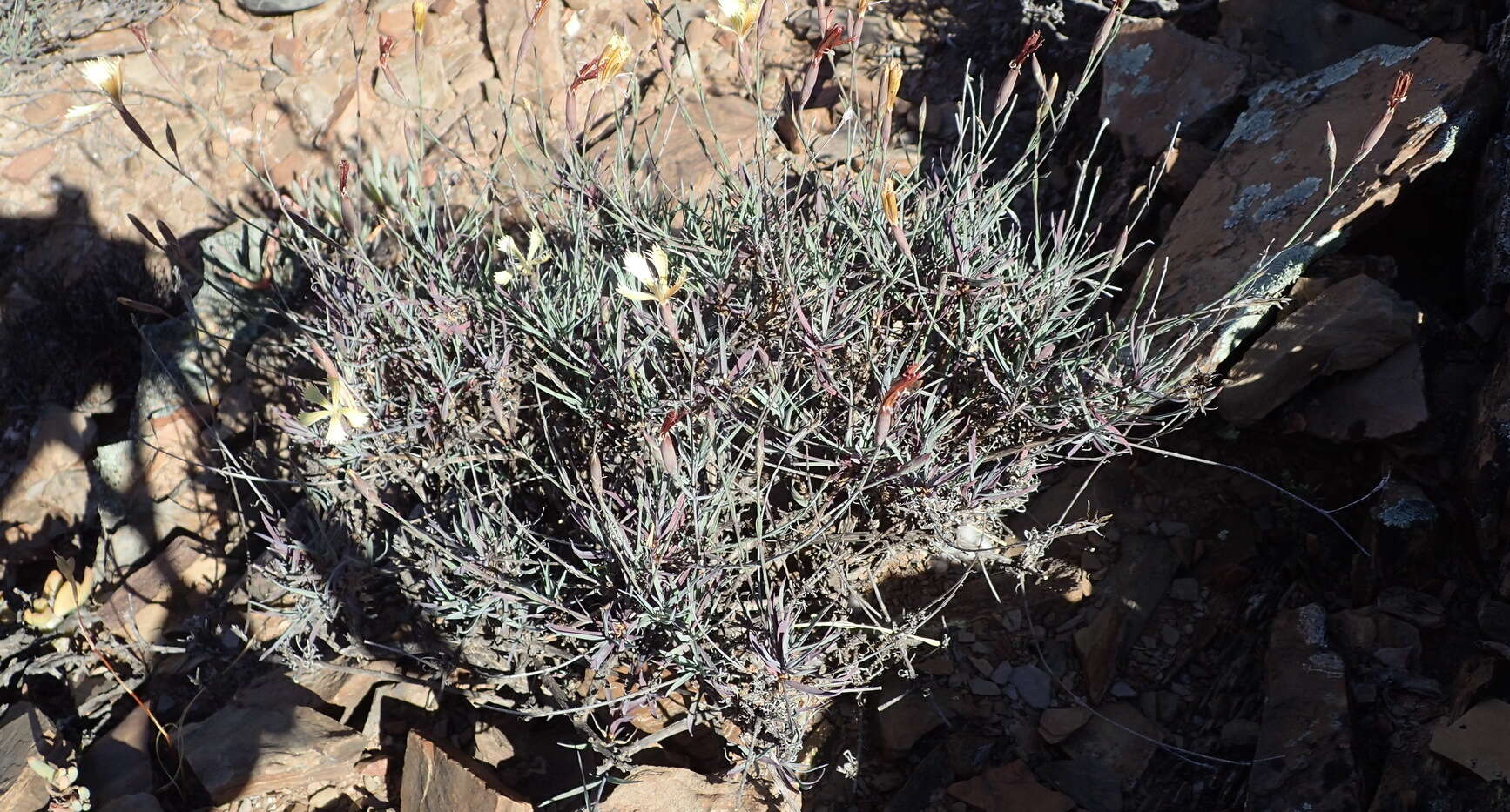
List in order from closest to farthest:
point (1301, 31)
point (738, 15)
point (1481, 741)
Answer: point (1481, 741) < point (738, 15) < point (1301, 31)

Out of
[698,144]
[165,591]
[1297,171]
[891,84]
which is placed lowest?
[165,591]

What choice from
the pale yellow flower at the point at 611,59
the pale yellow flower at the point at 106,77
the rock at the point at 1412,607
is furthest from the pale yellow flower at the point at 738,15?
the rock at the point at 1412,607

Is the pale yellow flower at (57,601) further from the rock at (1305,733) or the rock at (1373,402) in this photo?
the rock at (1373,402)

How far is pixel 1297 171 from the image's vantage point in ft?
8.05

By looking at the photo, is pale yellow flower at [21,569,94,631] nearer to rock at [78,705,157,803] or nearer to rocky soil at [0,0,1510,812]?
rocky soil at [0,0,1510,812]

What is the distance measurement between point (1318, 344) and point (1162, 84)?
1072 mm

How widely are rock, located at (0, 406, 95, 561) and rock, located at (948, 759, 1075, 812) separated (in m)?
2.88

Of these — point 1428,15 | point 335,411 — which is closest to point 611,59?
point 335,411

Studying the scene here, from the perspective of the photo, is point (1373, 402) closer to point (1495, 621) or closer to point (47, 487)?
point (1495, 621)

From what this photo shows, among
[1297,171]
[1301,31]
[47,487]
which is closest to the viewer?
[1297,171]

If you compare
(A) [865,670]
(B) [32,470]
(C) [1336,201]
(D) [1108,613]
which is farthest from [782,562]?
(B) [32,470]

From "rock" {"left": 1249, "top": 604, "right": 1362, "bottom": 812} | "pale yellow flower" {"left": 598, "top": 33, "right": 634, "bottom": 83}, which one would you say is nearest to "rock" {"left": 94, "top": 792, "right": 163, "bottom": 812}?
"pale yellow flower" {"left": 598, "top": 33, "right": 634, "bottom": 83}

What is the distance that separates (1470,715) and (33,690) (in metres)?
3.34

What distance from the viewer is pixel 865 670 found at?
2.09 metres
